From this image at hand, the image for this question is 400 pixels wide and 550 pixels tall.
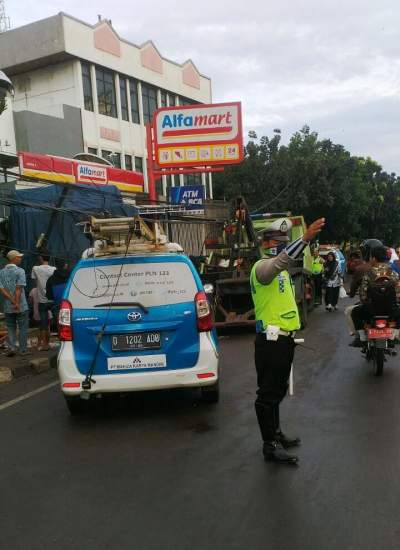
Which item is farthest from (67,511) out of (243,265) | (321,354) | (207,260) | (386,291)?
(207,260)

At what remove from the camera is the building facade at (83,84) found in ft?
82.6

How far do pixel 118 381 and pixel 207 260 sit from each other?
25.8ft

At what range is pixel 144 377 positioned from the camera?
5441mm

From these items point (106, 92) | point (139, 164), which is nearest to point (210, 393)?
point (106, 92)

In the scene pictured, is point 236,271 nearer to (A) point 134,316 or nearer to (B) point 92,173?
(A) point 134,316

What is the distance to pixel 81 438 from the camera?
518 centimetres

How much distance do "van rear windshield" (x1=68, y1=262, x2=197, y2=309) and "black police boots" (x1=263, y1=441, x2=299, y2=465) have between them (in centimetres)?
180

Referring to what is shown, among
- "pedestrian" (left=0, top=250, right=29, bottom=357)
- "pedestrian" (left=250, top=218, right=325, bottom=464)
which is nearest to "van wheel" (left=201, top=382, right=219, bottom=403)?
"pedestrian" (left=250, top=218, right=325, bottom=464)

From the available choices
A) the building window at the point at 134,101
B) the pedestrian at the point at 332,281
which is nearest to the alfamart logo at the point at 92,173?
the pedestrian at the point at 332,281

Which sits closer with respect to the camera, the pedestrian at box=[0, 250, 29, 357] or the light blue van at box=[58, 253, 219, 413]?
the light blue van at box=[58, 253, 219, 413]

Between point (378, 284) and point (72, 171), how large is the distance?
47.1 feet

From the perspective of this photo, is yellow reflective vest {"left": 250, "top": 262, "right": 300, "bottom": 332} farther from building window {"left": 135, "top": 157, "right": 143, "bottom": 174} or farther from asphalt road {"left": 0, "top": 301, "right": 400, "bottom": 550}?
building window {"left": 135, "top": 157, "right": 143, "bottom": 174}

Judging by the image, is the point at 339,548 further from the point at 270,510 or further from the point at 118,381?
the point at 118,381

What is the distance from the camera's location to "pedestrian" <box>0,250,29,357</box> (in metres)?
9.20
